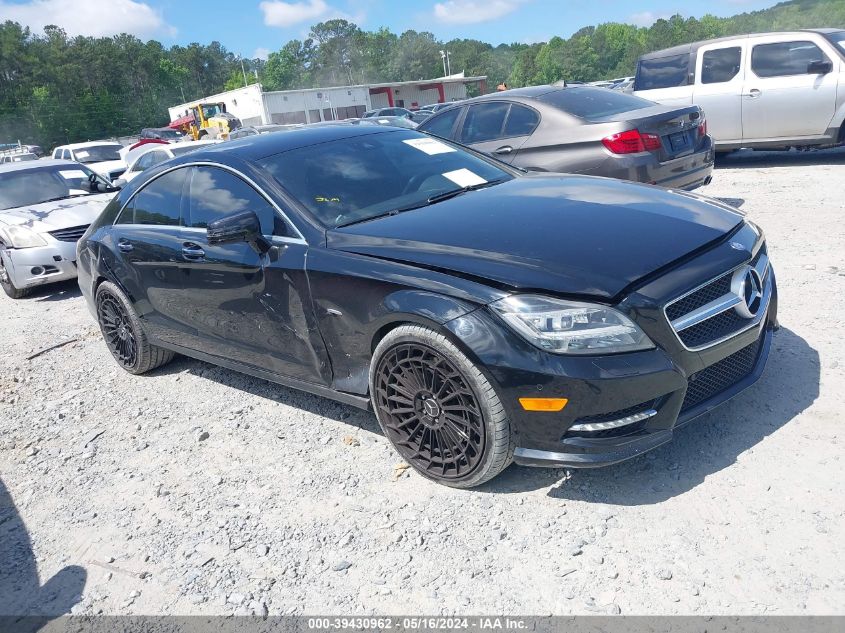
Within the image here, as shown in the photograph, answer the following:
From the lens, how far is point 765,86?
9.55 m

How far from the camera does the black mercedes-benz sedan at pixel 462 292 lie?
9.06 ft

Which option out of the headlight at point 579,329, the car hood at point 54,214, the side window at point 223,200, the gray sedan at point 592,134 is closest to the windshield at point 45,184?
the car hood at point 54,214

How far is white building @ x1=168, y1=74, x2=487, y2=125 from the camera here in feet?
172

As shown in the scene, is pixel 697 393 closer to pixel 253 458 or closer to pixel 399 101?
pixel 253 458

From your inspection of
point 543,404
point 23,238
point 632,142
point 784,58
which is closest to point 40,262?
point 23,238

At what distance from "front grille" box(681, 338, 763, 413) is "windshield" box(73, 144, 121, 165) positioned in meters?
20.5

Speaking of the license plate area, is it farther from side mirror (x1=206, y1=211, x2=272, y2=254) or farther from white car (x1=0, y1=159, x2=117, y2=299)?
white car (x1=0, y1=159, x2=117, y2=299)

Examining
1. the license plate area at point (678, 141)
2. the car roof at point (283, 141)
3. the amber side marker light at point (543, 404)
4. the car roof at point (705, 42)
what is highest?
the car roof at point (705, 42)

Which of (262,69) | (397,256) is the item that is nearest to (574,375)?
(397,256)

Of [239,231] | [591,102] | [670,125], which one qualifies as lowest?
[670,125]

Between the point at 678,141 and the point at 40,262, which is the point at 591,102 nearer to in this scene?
the point at 678,141

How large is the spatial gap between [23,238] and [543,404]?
758 cm

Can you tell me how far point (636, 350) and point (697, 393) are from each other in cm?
43

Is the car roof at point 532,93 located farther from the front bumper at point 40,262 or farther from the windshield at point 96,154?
the windshield at point 96,154
